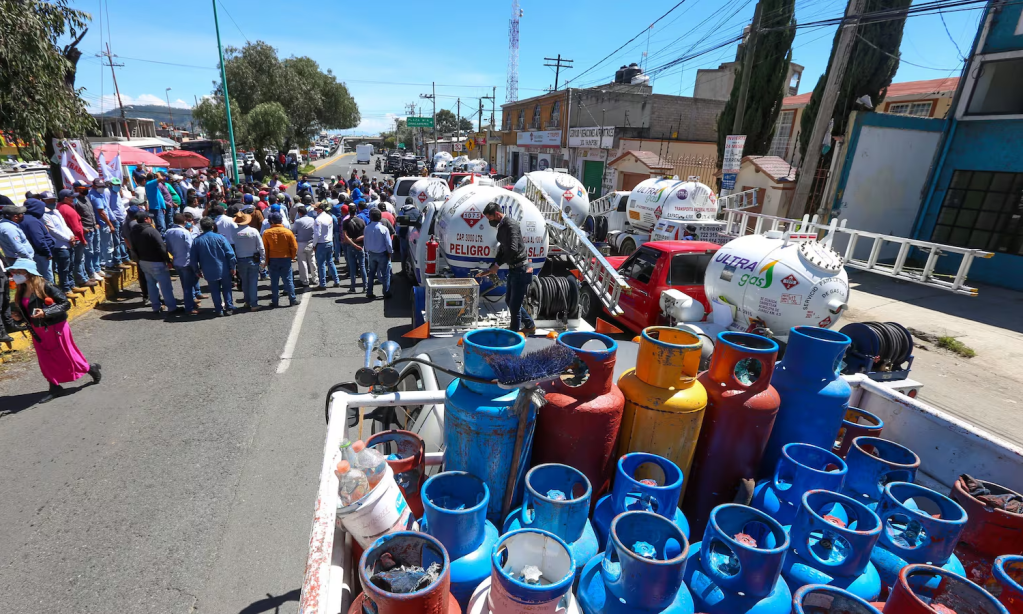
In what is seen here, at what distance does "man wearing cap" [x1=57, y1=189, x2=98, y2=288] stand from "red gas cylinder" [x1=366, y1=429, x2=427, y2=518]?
378 inches

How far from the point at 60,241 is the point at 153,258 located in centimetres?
156

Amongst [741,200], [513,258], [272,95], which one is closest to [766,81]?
[741,200]

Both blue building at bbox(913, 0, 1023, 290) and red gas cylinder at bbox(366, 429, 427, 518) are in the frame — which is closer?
red gas cylinder at bbox(366, 429, 427, 518)

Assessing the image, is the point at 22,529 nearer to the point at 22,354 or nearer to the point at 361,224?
the point at 22,354

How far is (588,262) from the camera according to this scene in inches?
365

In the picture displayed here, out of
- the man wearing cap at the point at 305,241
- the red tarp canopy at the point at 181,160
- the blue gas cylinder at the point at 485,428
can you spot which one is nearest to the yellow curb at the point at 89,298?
the man wearing cap at the point at 305,241

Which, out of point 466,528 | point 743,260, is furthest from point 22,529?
point 743,260

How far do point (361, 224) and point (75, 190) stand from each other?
5.84m

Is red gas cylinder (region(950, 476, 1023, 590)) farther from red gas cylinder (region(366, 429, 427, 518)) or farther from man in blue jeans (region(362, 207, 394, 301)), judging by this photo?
man in blue jeans (region(362, 207, 394, 301))

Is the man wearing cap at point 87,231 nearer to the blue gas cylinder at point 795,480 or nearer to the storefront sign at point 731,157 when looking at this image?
the blue gas cylinder at point 795,480

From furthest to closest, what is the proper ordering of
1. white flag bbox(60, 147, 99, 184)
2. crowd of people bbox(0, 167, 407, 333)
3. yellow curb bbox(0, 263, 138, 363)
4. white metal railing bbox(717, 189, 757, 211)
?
white metal railing bbox(717, 189, 757, 211) < white flag bbox(60, 147, 99, 184) < crowd of people bbox(0, 167, 407, 333) < yellow curb bbox(0, 263, 138, 363)

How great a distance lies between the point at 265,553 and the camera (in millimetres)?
3717

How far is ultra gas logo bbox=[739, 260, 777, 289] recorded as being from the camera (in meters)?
5.38

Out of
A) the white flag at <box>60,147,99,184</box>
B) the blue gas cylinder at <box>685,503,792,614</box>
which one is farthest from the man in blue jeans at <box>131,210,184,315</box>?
the blue gas cylinder at <box>685,503,792,614</box>
